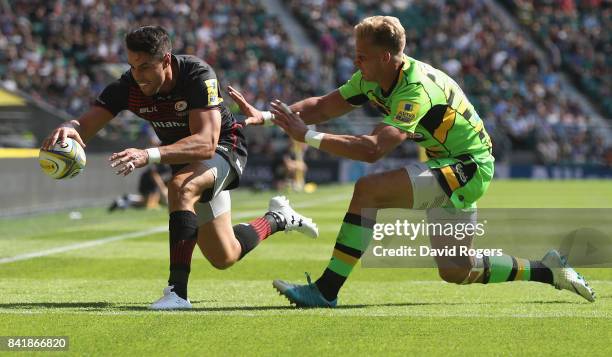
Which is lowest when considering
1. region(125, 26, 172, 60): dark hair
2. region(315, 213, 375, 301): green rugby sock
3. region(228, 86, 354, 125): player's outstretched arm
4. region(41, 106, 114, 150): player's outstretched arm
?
region(315, 213, 375, 301): green rugby sock

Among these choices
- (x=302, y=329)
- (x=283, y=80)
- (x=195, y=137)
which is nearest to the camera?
(x=302, y=329)

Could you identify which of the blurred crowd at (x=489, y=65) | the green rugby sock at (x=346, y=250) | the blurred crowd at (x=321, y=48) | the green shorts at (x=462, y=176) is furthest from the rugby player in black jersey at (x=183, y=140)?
the blurred crowd at (x=489, y=65)

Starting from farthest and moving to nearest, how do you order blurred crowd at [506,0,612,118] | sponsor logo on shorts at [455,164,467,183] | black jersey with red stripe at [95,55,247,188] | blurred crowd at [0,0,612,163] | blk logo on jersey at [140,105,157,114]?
blurred crowd at [506,0,612,118], blurred crowd at [0,0,612,163], blk logo on jersey at [140,105,157,114], black jersey with red stripe at [95,55,247,188], sponsor logo on shorts at [455,164,467,183]

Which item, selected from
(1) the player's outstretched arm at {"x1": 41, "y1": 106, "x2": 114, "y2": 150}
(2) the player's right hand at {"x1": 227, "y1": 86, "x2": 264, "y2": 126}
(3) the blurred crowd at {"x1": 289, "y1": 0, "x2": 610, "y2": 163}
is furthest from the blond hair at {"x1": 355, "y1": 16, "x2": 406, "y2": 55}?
(3) the blurred crowd at {"x1": 289, "y1": 0, "x2": 610, "y2": 163}

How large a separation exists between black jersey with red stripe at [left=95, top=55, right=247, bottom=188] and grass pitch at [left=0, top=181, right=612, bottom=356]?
1258 millimetres

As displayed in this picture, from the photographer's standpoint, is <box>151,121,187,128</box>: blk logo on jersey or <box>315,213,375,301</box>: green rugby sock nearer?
<box>315,213,375,301</box>: green rugby sock

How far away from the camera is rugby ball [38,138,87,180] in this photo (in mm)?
7957

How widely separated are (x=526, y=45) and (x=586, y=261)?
33102 mm

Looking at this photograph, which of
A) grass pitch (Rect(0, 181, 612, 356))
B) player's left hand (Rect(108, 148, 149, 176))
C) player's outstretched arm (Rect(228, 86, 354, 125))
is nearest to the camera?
grass pitch (Rect(0, 181, 612, 356))

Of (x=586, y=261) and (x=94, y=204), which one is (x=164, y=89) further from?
(x=94, y=204)

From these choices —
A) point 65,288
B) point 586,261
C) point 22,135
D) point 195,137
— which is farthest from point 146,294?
point 22,135

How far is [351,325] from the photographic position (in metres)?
6.96

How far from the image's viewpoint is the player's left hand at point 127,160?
715cm

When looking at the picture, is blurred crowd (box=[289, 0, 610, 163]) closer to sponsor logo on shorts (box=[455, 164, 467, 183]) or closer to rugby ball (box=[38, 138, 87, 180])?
sponsor logo on shorts (box=[455, 164, 467, 183])
